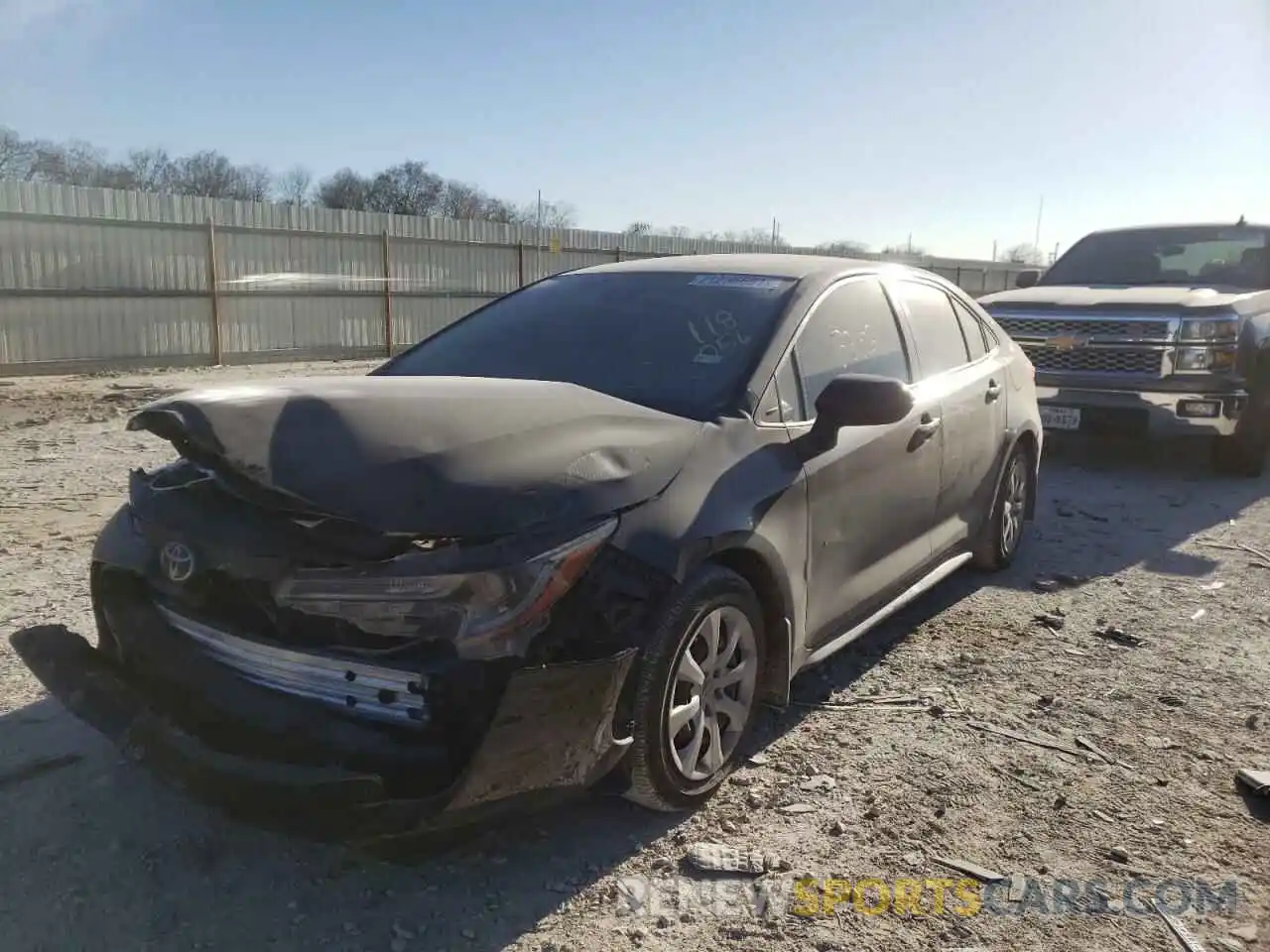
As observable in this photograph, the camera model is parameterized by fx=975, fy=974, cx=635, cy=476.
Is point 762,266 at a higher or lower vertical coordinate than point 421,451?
higher

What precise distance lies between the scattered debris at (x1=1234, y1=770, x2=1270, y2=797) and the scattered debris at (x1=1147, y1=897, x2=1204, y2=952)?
80 cm

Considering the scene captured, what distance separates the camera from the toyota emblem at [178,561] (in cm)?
250

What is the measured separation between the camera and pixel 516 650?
7.35ft

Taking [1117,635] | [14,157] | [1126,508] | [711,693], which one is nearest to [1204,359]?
[1126,508]

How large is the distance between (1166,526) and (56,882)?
6.30 m

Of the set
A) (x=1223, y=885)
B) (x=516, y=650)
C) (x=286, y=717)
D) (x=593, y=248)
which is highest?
(x=593, y=248)

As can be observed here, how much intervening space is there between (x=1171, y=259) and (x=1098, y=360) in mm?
1982

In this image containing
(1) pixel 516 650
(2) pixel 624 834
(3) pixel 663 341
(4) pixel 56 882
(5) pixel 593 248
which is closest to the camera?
(1) pixel 516 650

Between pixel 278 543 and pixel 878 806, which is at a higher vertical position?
pixel 278 543

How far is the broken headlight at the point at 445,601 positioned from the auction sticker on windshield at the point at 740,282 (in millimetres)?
1766

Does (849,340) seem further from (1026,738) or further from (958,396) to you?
(1026,738)

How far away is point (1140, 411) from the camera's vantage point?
7465 mm

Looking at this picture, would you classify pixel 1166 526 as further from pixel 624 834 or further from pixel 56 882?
pixel 56 882

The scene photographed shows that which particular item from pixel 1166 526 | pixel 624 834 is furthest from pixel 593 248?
pixel 624 834
